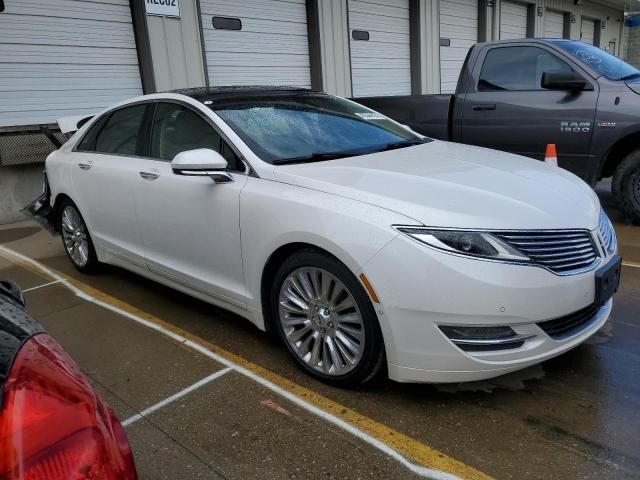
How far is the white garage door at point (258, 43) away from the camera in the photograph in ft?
32.6

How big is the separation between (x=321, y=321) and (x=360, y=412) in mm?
493

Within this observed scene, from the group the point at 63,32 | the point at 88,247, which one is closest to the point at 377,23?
the point at 63,32

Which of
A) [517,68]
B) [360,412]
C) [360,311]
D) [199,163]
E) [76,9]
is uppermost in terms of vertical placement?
[76,9]

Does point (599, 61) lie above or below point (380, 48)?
below

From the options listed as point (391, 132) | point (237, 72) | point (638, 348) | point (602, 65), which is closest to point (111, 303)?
point (391, 132)

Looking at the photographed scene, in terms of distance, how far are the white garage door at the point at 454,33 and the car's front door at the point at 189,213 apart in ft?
44.2

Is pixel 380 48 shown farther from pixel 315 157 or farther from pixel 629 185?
pixel 315 157

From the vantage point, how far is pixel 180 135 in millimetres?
3865

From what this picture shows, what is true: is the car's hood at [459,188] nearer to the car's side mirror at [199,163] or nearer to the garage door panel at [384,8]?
the car's side mirror at [199,163]

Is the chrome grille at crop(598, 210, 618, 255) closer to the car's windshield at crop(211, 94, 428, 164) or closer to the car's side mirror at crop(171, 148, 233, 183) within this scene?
the car's windshield at crop(211, 94, 428, 164)

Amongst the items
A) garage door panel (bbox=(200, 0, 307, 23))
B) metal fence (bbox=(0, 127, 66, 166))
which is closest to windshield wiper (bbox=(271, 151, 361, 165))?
metal fence (bbox=(0, 127, 66, 166))

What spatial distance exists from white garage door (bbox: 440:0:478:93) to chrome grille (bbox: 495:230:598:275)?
14151 mm

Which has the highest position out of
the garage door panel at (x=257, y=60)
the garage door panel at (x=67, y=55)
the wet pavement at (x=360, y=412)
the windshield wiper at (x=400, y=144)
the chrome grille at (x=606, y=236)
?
the garage door panel at (x=67, y=55)

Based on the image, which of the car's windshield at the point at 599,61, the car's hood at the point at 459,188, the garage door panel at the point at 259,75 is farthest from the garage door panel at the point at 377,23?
the car's hood at the point at 459,188
